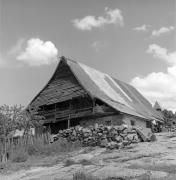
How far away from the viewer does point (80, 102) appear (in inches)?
1220

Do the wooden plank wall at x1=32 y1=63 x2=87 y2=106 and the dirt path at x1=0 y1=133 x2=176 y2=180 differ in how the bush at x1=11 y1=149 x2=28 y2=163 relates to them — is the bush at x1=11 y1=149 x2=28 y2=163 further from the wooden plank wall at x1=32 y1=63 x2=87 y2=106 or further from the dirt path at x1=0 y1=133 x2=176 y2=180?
the wooden plank wall at x1=32 y1=63 x2=87 y2=106

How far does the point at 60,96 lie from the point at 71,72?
2.45 meters

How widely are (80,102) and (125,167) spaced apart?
20.2 m

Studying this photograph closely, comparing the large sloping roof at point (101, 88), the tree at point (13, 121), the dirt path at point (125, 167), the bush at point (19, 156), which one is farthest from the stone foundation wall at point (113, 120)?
the dirt path at point (125, 167)

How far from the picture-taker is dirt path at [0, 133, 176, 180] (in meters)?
9.69

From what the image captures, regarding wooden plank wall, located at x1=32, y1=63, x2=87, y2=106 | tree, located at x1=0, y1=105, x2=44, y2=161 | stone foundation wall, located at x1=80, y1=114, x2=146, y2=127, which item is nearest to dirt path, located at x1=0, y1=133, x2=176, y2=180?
tree, located at x1=0, y1=105, x2=44, y2=161

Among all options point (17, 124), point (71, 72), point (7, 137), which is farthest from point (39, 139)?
point (71, 72)

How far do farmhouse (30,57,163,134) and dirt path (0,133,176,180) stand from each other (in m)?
13.7

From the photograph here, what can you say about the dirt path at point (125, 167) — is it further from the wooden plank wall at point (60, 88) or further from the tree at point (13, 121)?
the wooden plank wall at point (60, 88)

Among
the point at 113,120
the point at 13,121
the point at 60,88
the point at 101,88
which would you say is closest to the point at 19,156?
Answer: the point at 13,121

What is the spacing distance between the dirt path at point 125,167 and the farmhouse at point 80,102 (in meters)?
13.7

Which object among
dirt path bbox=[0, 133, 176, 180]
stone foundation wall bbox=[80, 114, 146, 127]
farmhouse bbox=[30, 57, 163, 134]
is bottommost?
dirt path bbox=[0, 133, 176, 180]

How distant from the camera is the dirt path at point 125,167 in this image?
9688 millimetres

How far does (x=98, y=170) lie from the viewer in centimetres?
Result: 1076
